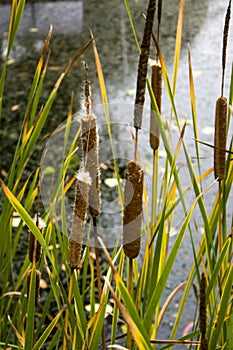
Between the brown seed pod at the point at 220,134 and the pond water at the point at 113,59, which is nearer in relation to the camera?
the brown seed pod at the point at 220,134

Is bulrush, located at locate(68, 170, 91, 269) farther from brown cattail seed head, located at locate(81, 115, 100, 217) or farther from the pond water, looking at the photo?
the pond water

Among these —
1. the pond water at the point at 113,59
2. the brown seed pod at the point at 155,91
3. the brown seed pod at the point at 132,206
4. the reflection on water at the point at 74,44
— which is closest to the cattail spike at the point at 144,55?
the brown seed pod at the point at 132,206

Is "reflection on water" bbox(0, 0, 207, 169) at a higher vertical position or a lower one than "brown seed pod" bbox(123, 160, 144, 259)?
higher

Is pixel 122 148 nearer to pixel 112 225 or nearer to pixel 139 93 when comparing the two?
pixel 112 225

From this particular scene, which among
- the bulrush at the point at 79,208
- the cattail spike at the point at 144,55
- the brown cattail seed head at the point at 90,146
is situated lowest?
the bulrush at the point at 79,208

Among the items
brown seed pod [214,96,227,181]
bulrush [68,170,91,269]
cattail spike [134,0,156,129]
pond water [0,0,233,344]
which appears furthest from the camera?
pond water [0,0,233,344]

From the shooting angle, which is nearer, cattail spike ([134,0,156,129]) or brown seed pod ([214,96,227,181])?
cattail spike ([134,0,156,129])

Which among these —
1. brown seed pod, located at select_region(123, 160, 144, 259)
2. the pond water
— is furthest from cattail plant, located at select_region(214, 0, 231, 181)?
the pond water

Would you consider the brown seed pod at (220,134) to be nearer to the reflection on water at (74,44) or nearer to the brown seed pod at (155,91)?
the brown seed pod at (155,91)

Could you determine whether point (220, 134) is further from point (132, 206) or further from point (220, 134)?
point (132, 206)
